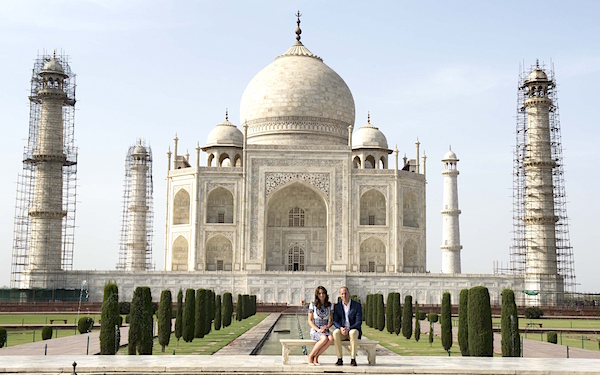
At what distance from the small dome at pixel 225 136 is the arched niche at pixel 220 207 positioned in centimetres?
261

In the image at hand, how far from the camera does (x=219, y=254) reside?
30.5m

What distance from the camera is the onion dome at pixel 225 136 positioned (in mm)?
32562

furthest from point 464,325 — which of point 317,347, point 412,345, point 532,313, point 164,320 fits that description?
point 532,313

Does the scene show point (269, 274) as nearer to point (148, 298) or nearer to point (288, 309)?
point (288, 309)

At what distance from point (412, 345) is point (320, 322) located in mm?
5745

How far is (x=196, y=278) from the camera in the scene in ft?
88.9

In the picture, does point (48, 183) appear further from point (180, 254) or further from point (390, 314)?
point (390, 314)

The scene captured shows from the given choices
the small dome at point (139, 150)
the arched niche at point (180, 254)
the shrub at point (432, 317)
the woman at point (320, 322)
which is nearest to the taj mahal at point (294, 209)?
the arched niche at point (180, 254)

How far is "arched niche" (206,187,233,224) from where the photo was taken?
102 feet

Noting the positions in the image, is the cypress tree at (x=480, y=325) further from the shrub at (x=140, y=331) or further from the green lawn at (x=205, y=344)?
the shrub at (x=140, y=331)

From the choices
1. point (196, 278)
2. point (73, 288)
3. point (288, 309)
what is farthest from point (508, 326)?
point (73, 288)

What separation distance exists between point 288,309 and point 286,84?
1164 cm

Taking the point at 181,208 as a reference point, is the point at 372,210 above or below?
below

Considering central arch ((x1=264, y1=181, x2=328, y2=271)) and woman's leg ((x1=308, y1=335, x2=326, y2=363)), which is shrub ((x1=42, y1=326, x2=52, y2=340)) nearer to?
woman's leg ((x1=308, y1=335, x2=326, y2=363))
